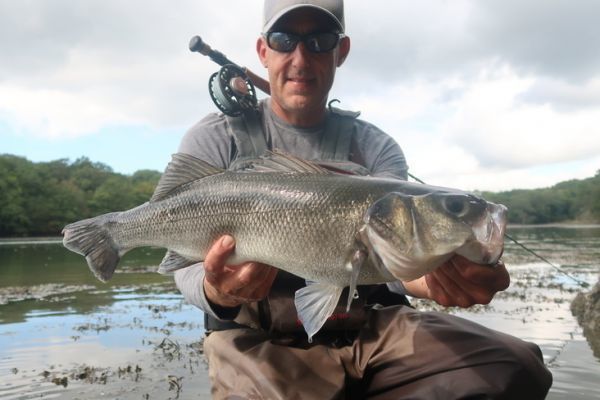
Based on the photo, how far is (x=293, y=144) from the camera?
450 centimetres

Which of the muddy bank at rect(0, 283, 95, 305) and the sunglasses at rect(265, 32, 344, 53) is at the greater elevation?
the sunglasses at rect(265, 32, 344, 53)

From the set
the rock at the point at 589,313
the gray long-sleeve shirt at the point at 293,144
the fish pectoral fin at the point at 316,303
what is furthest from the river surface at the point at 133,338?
the fish pectoral fin at the point at 316,303

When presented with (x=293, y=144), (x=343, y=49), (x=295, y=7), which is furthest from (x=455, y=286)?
(x=343, y=49)

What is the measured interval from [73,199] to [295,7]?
93.4 metres

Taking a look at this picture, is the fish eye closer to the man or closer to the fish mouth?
the fish mouth

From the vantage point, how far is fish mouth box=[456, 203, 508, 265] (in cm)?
251

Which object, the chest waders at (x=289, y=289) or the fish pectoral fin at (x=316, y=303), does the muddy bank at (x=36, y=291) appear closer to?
the chest waders at (x=289, y=289)

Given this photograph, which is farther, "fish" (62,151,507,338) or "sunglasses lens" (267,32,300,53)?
"sunglasses lens" (267,32,300,53)

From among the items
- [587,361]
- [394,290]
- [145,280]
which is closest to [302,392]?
[394,290]

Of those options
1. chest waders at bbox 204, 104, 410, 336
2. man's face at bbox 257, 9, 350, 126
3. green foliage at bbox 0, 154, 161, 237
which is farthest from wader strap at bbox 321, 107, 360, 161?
green foliage at bbox 0, 154, 161, 237

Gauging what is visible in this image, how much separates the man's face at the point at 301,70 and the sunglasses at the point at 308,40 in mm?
31

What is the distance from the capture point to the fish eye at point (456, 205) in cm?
256

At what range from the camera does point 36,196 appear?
291 feet

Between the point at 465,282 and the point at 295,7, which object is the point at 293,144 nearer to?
the point at 295,7
